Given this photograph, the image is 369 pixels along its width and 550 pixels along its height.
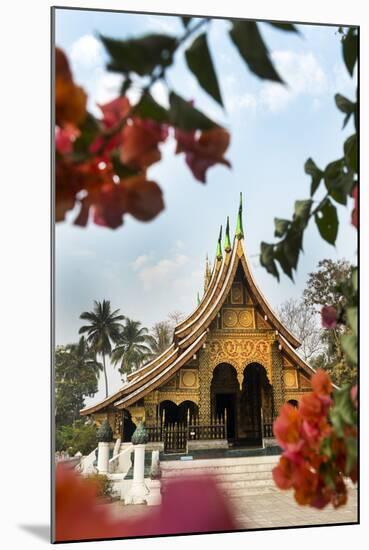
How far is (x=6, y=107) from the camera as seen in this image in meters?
2.31

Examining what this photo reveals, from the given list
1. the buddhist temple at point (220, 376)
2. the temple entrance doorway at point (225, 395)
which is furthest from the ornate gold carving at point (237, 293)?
the temple entrance doorway at point (225, 395)

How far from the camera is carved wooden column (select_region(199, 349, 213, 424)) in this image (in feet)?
8.80

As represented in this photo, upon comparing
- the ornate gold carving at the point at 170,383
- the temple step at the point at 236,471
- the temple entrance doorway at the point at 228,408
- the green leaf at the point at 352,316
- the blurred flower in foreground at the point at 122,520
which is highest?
the green leaf at the point at 352,316

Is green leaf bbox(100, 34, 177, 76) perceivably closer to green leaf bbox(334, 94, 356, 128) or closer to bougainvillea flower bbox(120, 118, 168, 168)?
bougainvillea flower bbox(120, 118, 168, 168)

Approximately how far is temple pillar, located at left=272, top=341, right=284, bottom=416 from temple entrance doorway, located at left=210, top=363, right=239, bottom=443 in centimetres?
15

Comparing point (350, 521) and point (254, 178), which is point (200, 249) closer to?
point (254, 178)

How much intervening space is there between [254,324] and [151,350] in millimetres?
474

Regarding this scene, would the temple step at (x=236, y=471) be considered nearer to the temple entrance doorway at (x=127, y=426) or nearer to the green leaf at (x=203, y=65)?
the temple entrance doorway at (x=127, y=426)

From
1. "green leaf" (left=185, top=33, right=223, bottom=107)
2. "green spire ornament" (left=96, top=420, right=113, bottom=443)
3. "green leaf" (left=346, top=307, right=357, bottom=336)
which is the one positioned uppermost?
"green leaf" (left=185, top=33, right=223, bottom=107)

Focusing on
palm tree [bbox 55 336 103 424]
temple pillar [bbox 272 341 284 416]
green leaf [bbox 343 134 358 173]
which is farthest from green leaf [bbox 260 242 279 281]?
temple pillar [bbox 272 341 284 416]

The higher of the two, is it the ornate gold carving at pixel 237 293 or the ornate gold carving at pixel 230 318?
the ornate gold carving at pixel 237 293

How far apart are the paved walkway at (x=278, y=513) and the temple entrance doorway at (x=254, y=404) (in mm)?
206

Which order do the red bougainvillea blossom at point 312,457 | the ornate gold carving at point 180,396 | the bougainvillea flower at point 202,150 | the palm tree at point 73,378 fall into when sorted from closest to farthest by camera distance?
the bougainvillea flower at point 202,150 → the red bougainvillea blossom at point 312,457 → the palm tree at point 73,378 → the ornate gold carving at point 180,396

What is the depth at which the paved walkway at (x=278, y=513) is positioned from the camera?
2543mm
